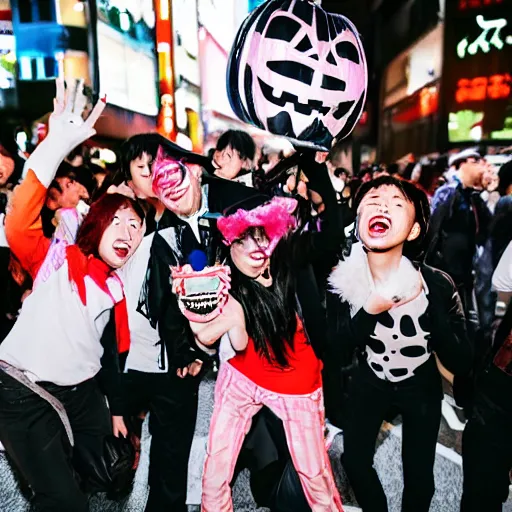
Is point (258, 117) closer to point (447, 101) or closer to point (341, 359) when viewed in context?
point (341, 359)

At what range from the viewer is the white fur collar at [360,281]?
1.86m

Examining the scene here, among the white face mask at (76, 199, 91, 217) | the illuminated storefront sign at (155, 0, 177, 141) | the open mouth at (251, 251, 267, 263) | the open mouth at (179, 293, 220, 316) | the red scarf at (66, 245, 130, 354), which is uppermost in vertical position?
the illuminated storefront sign at (155, 0, 177, 141)

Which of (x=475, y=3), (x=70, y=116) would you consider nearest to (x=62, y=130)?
(x=70, y=116)

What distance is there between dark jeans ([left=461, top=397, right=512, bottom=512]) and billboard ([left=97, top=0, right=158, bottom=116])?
6.81 feet

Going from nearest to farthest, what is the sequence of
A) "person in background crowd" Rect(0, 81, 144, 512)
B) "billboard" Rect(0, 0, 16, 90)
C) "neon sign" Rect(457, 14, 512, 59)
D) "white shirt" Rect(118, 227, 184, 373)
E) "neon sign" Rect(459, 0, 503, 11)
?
"person in background crowd" Rect(0, 81, 144, 512)
"white shirt" Rect(118, 227, 184, 373)
"billboard" Rect(0, 0, 16, 90)
"neon sign" Rect(457, 14, 512, 59)
"neon sign" Rect(459, 0, 503, 11)

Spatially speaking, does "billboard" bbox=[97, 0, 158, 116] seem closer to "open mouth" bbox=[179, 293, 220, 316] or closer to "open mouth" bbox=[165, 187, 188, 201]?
"open mouth" bbox=[165, 187, 188, 201]

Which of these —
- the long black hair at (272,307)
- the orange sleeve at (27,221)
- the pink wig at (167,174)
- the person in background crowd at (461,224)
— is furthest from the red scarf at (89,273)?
the person in background crowd at (461,224)

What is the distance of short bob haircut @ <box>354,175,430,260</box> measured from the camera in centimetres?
183

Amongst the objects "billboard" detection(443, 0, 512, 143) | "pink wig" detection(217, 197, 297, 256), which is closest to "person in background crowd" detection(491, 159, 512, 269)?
"pink wig" detection(217, 197, 297, 256)

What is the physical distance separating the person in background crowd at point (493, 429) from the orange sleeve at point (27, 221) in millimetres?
1832

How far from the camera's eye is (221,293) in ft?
6.04

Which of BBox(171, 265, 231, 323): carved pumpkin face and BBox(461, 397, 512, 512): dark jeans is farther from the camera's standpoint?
BBox(461, 397, 512, 512): dark jeans

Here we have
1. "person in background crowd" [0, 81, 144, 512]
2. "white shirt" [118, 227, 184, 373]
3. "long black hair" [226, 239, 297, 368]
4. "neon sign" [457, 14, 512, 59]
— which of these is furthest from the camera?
"neon sign" [457, 14, 512, 59]

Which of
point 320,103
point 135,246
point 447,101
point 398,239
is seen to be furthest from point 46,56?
point 447,101
